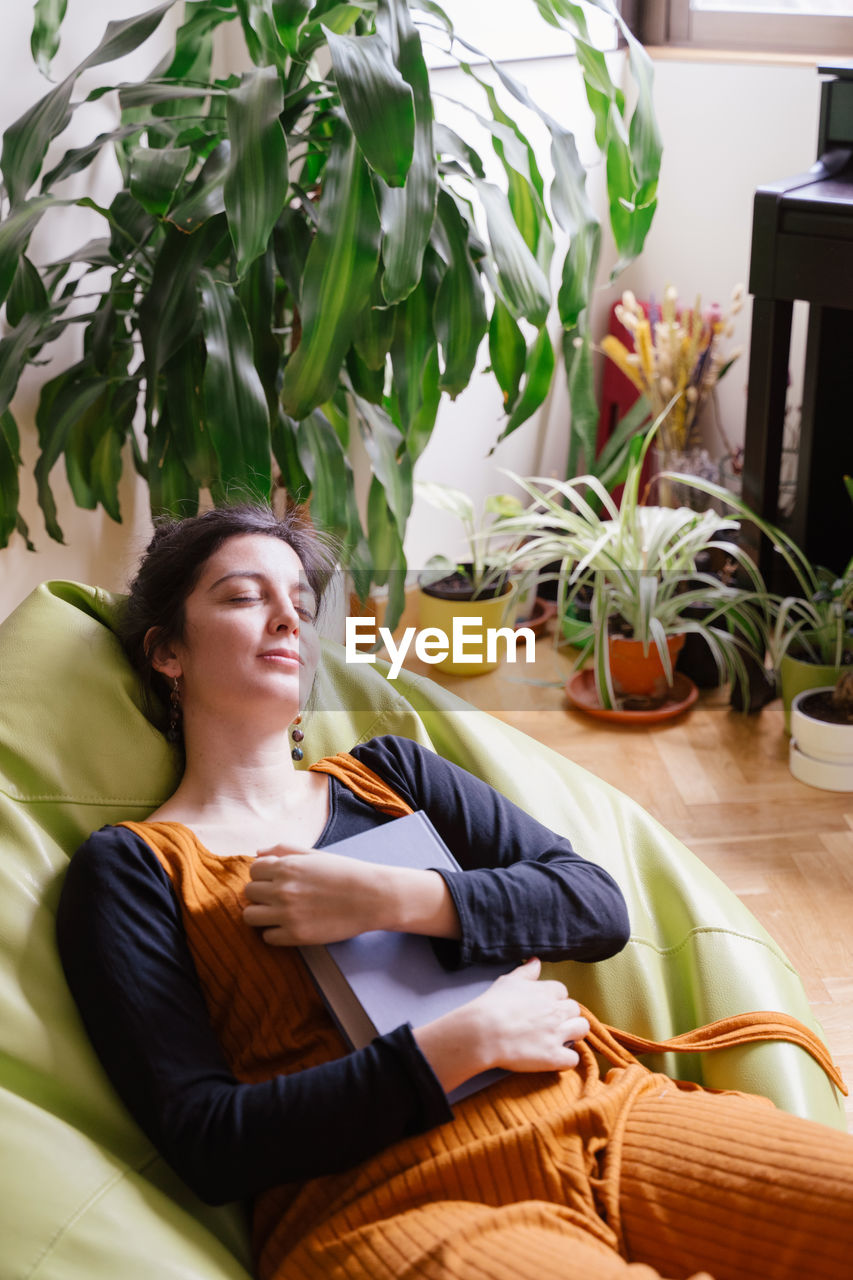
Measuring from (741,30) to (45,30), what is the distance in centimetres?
179

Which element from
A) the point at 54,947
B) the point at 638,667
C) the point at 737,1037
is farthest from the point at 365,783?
the point at 638,667

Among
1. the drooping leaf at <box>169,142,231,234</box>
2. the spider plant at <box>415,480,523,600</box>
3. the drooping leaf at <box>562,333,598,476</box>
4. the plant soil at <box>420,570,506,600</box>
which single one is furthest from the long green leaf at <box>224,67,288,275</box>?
the plant soil at <box>420,570,506,600</box>

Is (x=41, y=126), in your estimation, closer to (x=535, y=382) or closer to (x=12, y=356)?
(x=12, y=356)

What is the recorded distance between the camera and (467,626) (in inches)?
112

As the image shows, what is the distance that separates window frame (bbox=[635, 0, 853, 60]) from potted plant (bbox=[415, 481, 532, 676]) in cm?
119

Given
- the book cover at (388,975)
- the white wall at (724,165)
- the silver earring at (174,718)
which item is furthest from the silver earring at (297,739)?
the white wall at (724,165)

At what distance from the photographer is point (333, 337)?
1.64 m

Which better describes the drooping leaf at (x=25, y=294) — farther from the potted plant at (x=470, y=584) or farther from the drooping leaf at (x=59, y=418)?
the potted plant at (x=470, y=584)

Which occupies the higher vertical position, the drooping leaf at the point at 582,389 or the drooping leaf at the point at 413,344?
the drooping leaf at the point at 413,344

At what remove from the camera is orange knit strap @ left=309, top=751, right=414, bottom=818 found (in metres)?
1.36

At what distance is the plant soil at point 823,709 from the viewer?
2.39 metres

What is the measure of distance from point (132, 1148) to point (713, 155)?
8.65 feet

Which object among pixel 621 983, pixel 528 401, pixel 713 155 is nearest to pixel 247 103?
pixel 528 401

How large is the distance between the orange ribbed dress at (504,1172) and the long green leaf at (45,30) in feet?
4.18
